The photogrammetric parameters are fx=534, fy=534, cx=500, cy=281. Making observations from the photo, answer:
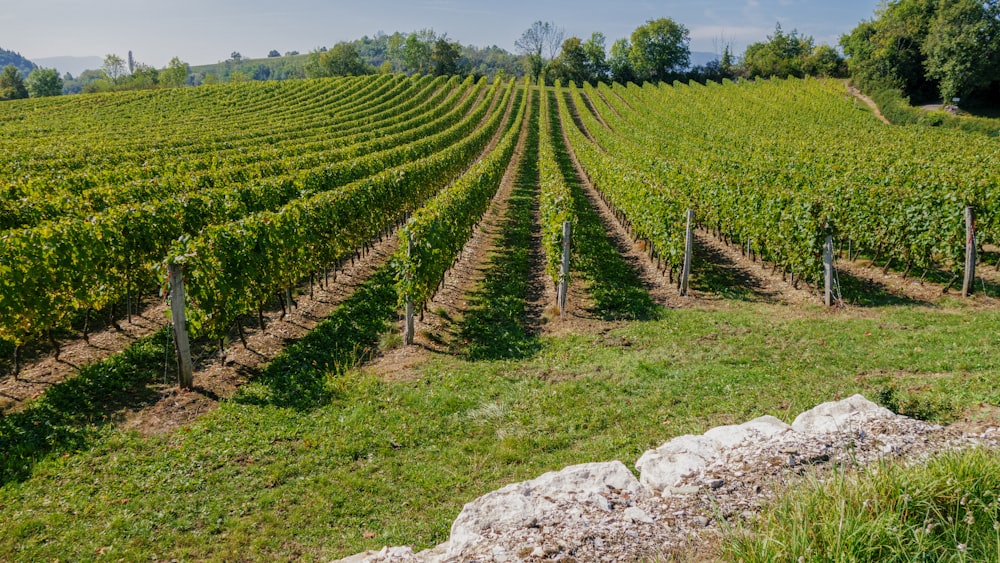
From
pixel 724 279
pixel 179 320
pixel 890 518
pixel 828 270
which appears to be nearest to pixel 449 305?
pixel 179 320

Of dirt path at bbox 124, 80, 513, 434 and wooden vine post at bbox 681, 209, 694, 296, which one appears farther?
wooden vine post at bbox 681, 209, 694, 296

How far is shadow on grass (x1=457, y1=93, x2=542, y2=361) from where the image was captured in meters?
10.7

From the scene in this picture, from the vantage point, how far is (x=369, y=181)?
17.0m

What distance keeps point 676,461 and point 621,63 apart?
116818 mm

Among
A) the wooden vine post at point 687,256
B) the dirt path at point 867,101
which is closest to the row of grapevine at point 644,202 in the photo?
the wooden vine post at point 687,256

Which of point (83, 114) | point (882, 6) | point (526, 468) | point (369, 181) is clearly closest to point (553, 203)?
point (369, 181)

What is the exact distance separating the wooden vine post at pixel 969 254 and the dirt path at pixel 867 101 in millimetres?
53011

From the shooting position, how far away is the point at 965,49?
179 ft

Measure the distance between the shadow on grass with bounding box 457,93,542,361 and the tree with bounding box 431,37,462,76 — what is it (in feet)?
305

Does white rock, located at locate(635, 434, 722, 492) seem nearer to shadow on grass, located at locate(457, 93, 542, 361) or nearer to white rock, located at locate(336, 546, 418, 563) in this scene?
white rock, located at locate(336, 546, 418, 563)

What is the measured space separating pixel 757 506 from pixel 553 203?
11.7m

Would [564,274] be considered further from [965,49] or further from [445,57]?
[445,57]

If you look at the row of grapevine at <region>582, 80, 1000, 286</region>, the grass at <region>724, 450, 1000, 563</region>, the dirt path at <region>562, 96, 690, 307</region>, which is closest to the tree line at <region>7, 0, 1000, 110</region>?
the row of grapevine at <region>582, 80, 1000, 286</region>

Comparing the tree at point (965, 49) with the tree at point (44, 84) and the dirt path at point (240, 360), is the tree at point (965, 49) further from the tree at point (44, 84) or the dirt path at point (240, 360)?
the tree at point (44, 84)
